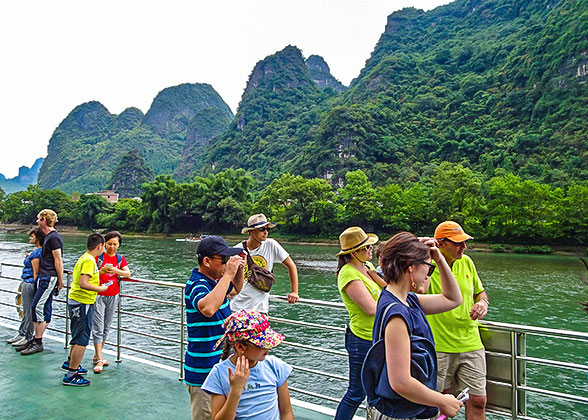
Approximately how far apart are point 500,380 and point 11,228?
76.6 metres

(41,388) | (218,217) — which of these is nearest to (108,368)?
(41,388)

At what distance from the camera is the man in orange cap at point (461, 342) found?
2.35 meters

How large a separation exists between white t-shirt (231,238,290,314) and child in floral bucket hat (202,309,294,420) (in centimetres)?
110

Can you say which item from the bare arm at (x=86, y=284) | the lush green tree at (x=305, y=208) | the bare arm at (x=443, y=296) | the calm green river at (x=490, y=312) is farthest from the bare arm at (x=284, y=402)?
the lush green tree at (x=305, y=208)

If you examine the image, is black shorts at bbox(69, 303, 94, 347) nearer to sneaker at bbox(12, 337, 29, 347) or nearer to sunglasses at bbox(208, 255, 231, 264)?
sneaker at bbox(12, 337, 29, 347)

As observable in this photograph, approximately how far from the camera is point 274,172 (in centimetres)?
9156

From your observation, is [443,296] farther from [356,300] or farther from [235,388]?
[235,388]

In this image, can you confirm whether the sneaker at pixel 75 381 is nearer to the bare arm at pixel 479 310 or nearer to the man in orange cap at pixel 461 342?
the man in orange cap at pixel 461 342

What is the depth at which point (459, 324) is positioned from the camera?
2.38 meters

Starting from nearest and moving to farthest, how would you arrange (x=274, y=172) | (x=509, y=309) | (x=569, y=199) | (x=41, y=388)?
1. (x=41, y=388)
2. (x=509, y=309)
3. (x=569, y=199)
4. (x=274, y=172)

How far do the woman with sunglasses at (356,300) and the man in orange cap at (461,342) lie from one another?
464 millimetres

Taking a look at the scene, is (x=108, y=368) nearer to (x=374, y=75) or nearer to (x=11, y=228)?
(x=11, y=228)

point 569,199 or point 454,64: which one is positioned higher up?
point 454,64

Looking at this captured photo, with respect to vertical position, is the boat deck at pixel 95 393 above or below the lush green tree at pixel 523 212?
below
